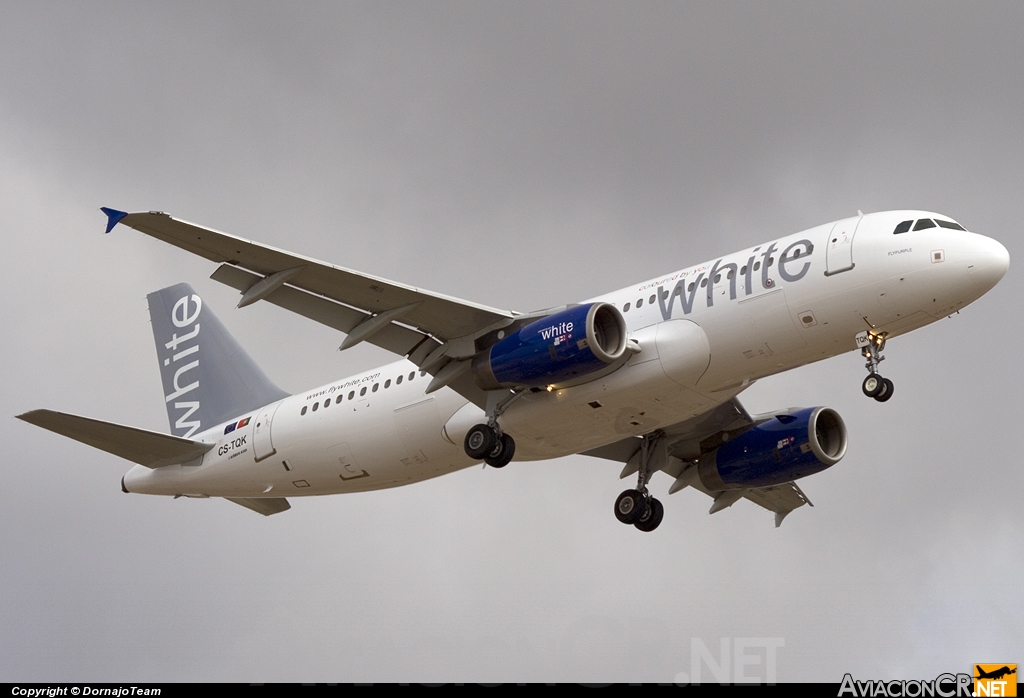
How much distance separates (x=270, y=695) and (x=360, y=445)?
11.6 metres

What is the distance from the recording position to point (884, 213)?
30.9m

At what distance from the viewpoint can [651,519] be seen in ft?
125

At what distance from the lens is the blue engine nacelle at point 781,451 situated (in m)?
37.3

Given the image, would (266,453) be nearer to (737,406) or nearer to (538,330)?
(538,330)

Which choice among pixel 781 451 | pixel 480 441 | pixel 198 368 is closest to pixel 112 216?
pixel 480 441

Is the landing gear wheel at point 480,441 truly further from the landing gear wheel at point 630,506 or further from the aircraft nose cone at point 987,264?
the aircraft nose cone at point 987,264

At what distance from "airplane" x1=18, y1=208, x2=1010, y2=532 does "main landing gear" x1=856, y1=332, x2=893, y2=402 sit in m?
0.03

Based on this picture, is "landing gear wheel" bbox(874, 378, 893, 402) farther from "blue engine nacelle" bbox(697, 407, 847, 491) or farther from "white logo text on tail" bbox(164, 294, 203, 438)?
"white logo text on tail" bbox(164, 294, 203, 438)

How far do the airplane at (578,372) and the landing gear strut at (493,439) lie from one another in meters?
0.05

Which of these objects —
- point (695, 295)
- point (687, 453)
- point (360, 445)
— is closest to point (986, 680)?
point (695, 295)

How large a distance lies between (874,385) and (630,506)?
9485mm

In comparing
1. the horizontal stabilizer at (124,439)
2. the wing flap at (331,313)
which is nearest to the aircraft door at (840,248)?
the wing flap at (331,313)

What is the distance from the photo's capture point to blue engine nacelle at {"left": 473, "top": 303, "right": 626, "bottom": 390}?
1217 inches

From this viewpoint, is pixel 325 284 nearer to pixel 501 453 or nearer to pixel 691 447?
pixel 501 453
